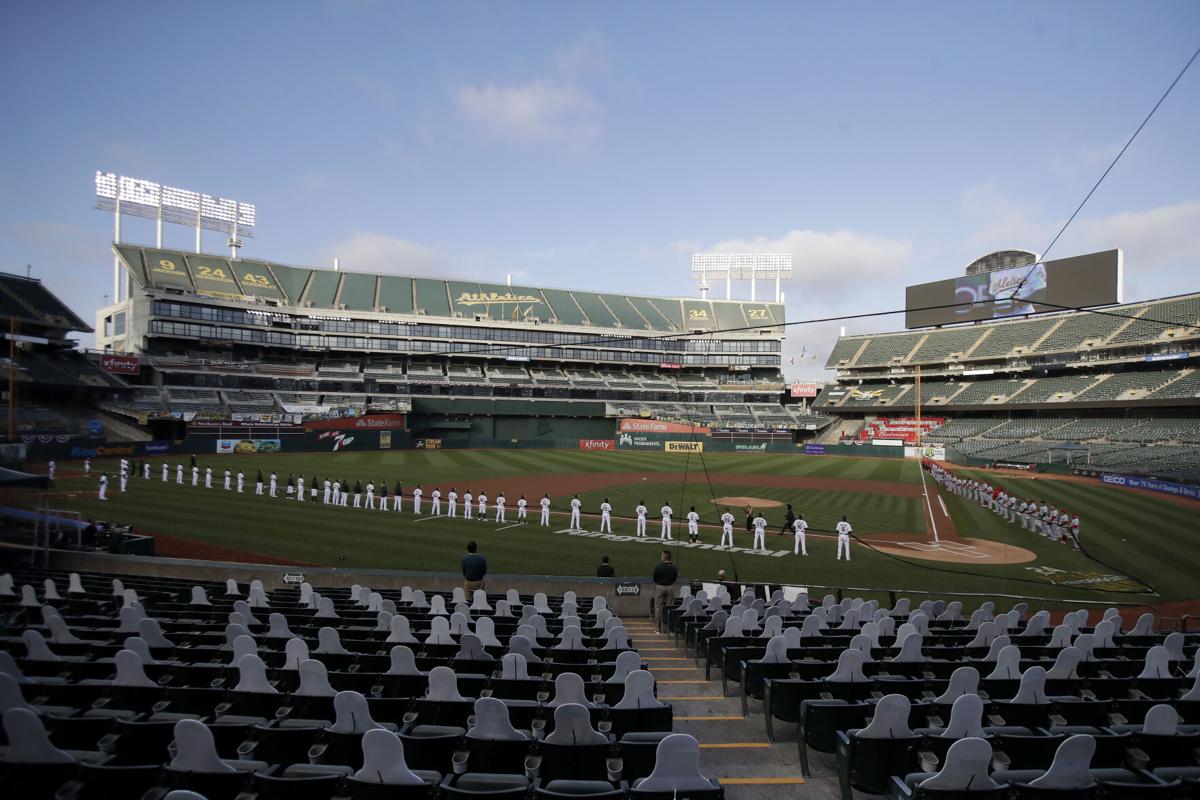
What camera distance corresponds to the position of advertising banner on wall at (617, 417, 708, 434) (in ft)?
227

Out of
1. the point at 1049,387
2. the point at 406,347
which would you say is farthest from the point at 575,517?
the point at 1049,387

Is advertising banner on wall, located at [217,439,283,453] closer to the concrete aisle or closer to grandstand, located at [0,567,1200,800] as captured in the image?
grandstand, located at [0,567,1200,800]

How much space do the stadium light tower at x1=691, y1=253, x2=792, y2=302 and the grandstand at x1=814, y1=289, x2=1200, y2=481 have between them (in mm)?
16806

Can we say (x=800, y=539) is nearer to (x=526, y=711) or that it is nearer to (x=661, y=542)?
(x=661, y=542)

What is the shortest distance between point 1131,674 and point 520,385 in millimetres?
71615

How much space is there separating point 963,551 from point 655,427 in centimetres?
4871

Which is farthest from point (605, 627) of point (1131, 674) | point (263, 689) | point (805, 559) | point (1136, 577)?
point (1136, 577)

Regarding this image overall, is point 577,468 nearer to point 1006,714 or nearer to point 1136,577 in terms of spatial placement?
point 1136,577

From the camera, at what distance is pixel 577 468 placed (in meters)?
48.0

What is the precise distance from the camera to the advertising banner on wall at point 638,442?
6656 cm

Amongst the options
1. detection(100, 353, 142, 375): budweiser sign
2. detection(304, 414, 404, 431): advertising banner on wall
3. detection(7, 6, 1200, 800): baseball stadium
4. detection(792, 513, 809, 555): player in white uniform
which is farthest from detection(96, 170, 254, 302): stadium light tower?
detection(792, 513, 809, 555): player in white uniform

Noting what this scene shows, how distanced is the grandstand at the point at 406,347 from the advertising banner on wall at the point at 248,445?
20.5 feet

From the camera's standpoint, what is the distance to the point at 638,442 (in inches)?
2630

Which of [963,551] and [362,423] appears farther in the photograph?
[362,423]
